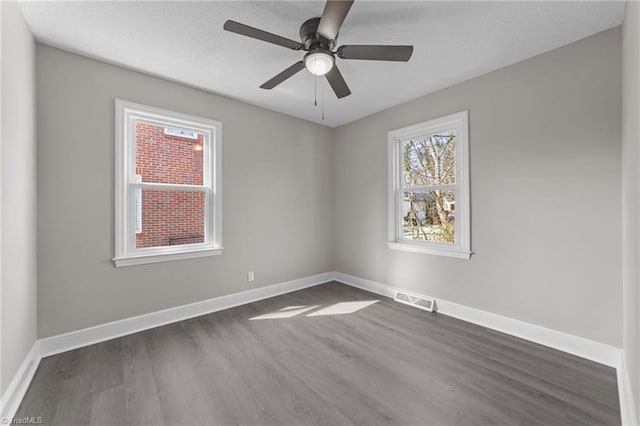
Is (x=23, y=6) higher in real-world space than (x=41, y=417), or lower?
higher

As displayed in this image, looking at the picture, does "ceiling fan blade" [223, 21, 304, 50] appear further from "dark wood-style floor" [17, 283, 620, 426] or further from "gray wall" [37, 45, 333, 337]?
"dark wood-style floor" [17, 283, 620, 426]

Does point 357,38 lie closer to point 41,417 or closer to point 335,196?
point 335,196

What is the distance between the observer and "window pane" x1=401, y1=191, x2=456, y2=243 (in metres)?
3.39

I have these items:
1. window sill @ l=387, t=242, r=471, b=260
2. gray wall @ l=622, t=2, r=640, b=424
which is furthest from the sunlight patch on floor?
gray wall @ l=622, t=2, r=640, b=424

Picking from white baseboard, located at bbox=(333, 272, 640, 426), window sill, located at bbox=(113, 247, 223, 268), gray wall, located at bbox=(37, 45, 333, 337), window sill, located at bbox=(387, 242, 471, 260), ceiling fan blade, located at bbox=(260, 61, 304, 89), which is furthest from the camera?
window sill, located at bbox=(387, 242, 471, 260)

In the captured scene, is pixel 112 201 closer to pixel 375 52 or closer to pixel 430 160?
pixel 375 52

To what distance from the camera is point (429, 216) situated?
3.62 metres

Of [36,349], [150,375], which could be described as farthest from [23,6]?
[150,375]

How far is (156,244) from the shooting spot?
3.07m

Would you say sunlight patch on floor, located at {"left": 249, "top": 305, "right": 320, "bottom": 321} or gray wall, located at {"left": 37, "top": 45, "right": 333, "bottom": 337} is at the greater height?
gray wall, located at {"left": 37, "top": 45, "right": 333, "bottom": 337}

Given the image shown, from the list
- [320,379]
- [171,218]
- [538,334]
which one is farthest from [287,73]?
[538,334]

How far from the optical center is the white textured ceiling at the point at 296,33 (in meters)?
1.98

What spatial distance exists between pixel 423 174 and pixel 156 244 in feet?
11.1

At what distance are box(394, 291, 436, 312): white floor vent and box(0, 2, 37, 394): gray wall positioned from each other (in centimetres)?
362
